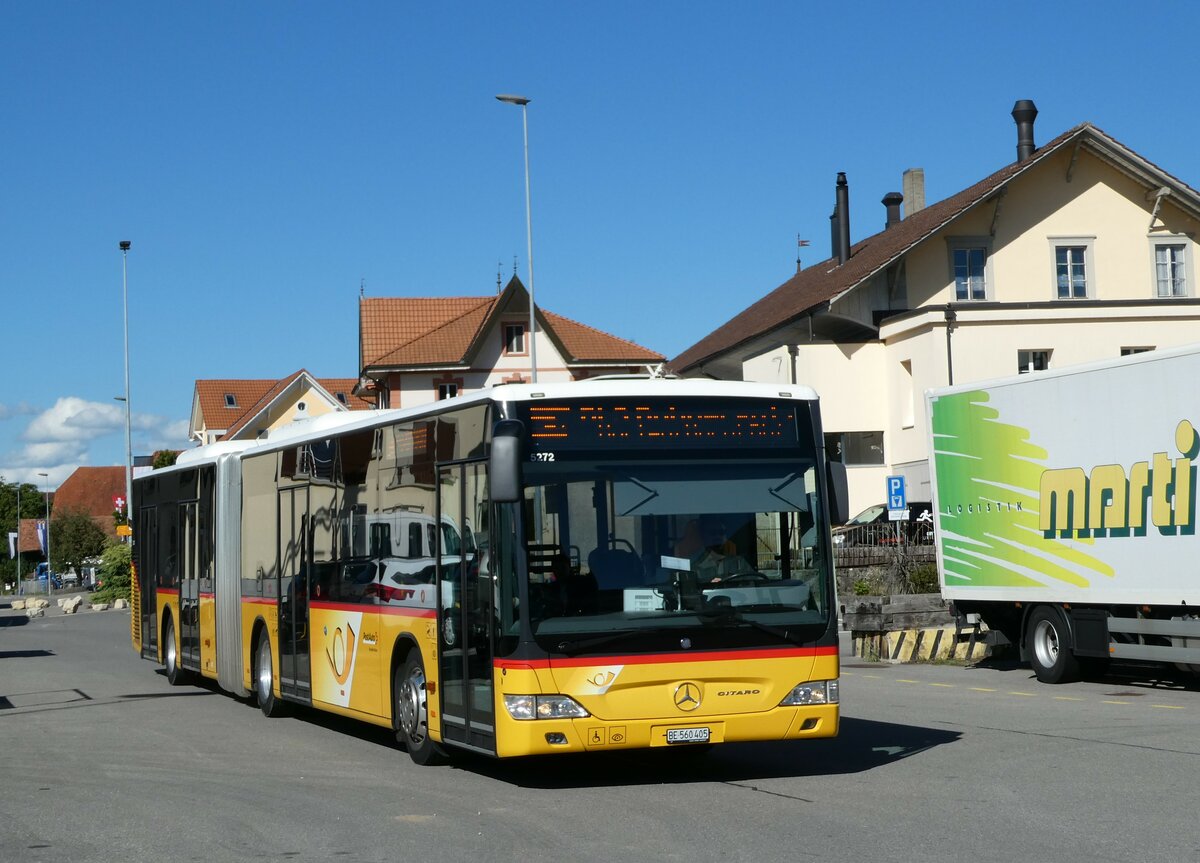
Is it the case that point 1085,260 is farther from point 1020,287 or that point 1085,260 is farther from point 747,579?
point 747,579

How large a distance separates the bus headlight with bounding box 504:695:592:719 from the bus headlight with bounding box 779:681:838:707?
1425 mm

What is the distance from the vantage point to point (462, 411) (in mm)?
11992

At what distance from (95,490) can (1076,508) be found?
158 metres

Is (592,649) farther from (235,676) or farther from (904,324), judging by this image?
(904,324)

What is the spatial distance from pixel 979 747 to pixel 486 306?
62.5 m

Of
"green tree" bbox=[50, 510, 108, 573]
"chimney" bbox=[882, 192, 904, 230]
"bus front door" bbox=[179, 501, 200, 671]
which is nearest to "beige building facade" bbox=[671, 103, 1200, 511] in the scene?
"chimney" bbox=[882, 192, 904, 230]

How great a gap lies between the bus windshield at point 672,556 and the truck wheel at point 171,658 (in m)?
12.4

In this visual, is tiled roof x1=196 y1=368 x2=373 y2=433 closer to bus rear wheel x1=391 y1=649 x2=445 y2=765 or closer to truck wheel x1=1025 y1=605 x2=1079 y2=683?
truck wheel x1=1025 y1=605 x2=1079 y2=683

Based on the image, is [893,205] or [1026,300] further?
[893,205]

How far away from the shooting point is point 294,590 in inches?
645

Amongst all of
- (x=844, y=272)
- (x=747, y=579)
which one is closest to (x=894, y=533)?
(x=844, y=272)

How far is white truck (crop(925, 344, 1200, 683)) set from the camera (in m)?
18.1

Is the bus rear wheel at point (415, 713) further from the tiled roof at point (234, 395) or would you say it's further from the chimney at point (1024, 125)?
the tiled roof at point (234, 395)

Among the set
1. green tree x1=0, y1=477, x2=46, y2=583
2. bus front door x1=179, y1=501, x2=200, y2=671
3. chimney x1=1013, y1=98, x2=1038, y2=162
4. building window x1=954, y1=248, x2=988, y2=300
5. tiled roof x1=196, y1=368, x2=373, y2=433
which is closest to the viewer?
bus front door x1=179, y1=501, x2=200, y2=671
